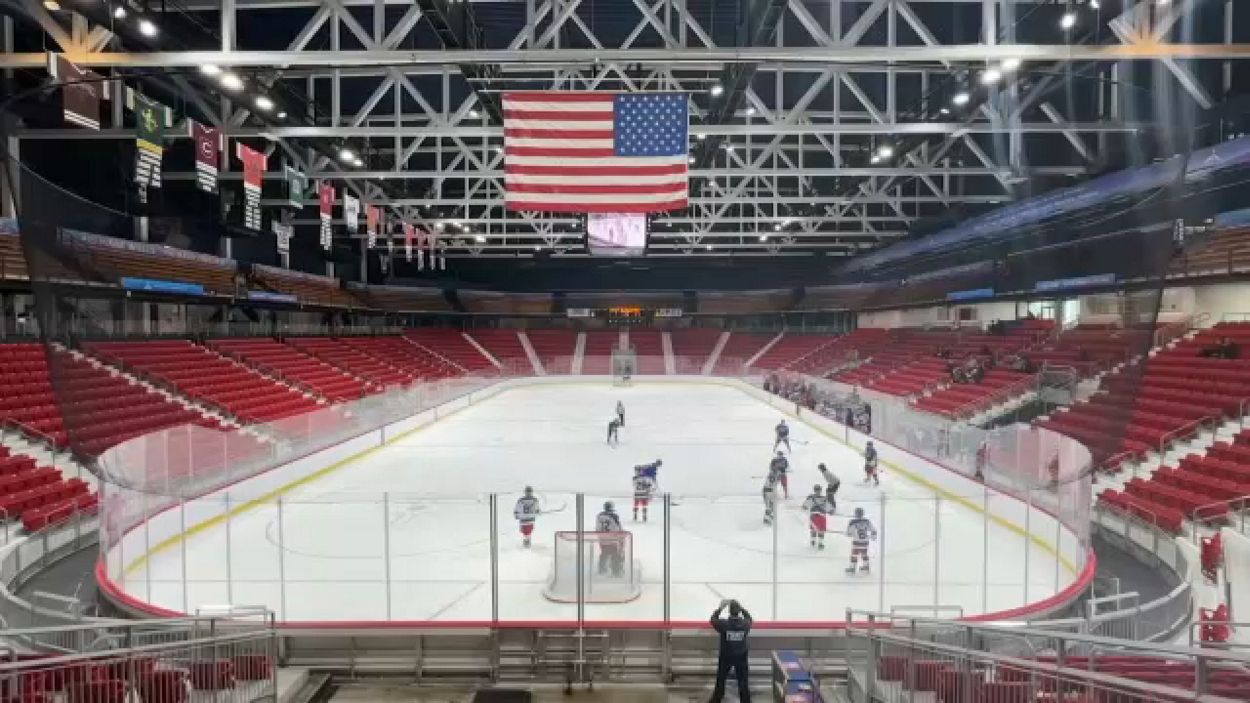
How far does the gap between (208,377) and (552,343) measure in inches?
1101

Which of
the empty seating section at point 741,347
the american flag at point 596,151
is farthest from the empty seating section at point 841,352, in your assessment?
the american flag at point 596,151

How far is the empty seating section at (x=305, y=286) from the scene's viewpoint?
88.2 feet

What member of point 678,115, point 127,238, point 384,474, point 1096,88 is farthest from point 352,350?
point 1096,88

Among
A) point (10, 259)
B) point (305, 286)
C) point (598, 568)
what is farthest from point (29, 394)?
point (305, 286)

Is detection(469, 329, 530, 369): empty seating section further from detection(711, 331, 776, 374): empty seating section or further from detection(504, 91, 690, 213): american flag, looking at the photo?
detection(504, 91, 690, 213): american flag

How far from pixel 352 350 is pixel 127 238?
11.6m

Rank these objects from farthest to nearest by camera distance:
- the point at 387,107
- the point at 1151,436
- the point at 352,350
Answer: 1. the point at 352,350
2. the point at 387,107
3. the point at 1151,436

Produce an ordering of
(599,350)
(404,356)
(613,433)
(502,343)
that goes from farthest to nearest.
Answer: (599,350), (502,343), (404,356), (613,433)

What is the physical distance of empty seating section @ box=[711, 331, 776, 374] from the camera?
146 ft

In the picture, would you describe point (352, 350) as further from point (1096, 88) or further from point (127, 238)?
point (1096, 88)

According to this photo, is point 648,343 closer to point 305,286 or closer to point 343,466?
point 305,286

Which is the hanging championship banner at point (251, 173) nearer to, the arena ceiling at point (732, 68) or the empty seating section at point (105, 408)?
the arena ceiling at point (732, 68)

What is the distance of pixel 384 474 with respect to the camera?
15.4m

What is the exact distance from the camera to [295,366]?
2495cm
